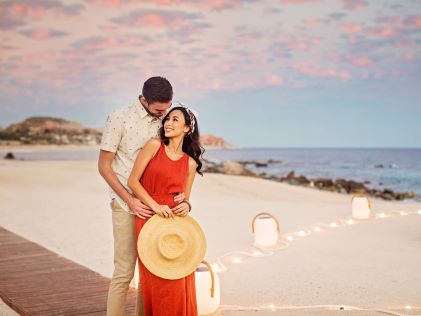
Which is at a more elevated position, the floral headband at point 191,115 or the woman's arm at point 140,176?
→ the floral headband at point 191,115

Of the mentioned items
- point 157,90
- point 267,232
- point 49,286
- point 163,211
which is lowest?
point 49,286

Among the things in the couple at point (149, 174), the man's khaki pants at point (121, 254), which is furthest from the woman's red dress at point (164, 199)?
the man's khaki pants at point (121, 254)

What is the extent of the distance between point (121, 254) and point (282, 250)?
13.5 feet

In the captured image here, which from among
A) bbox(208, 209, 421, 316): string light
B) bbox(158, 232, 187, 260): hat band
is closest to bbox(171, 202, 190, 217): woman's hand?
bbox(158, 232, 187, 260): hat band

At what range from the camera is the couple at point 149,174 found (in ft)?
10.1

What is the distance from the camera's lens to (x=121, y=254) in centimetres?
326

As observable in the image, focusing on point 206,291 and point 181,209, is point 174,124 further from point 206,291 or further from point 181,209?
point 206,291

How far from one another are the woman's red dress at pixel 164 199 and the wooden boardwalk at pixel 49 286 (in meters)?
0.98

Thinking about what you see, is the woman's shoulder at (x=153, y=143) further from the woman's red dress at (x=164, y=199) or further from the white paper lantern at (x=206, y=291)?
the white paper lantern at (x=206, y=291)

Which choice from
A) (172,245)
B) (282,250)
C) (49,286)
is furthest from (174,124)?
(282,250)

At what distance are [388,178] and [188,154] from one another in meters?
34.8

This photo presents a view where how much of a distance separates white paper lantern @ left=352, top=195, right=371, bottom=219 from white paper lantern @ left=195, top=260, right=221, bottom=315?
6047 millimetres

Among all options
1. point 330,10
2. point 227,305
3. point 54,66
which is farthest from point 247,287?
point 330,10

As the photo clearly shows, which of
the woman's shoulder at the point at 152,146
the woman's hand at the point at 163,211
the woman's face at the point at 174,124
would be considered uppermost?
the woman's face at the point at 174,124
